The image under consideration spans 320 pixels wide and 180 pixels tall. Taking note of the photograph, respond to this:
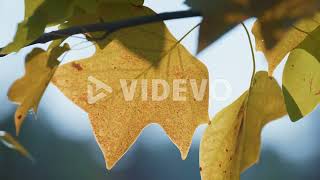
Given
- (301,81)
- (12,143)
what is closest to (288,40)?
(301,81)

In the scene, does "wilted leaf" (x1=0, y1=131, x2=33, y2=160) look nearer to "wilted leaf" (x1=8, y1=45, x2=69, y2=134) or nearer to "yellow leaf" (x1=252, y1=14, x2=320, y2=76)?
"wilted leaf" (x1=8, y1=45, x2=69, y2=134)

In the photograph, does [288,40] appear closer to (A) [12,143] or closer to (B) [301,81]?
(B) [301,81]

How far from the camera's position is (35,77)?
0.90 ft

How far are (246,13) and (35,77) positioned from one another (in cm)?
10

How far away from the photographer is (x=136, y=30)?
278 mm

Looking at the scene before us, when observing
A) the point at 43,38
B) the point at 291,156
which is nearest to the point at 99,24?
the point at 43,38

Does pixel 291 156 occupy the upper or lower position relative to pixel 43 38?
lower

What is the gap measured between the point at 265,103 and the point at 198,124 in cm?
3

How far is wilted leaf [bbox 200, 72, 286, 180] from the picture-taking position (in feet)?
0.95

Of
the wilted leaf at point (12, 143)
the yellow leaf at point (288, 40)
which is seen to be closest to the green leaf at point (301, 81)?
the yellow leaf at point (288, 40)

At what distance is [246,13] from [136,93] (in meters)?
0.08

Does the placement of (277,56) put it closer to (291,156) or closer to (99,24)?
(99,24)

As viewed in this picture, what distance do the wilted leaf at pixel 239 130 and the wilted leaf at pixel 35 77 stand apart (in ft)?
0.25

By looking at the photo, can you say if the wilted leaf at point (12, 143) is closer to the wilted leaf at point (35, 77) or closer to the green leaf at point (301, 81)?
the wilted leaf at point (35, 77)
